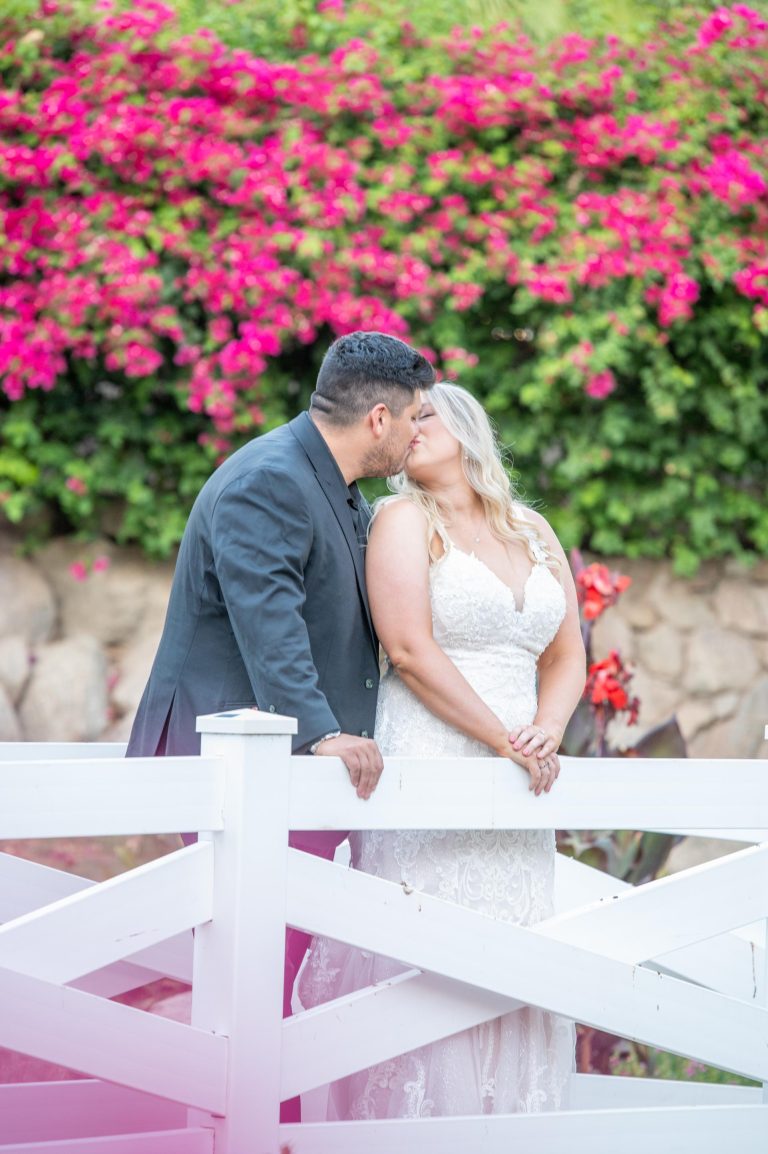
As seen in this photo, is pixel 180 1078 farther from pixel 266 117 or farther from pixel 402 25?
pixel 402 25

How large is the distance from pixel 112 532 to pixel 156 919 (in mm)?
4876

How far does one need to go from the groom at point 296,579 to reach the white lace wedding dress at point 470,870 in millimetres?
122

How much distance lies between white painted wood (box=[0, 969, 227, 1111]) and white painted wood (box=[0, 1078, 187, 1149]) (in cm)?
53

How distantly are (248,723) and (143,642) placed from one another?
465 centimetres

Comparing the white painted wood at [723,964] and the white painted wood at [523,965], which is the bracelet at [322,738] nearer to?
the white painted wood at [523,965]

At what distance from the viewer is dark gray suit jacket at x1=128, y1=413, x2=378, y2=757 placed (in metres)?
2.70

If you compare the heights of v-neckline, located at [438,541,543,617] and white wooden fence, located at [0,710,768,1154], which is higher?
v-neckline, located at [438,541,543,617]

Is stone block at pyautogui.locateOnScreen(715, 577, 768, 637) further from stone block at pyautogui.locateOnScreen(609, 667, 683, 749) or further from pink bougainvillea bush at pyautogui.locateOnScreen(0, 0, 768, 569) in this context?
stone block at pyautogui.locateOnScreen(609, 667, 683, 749)

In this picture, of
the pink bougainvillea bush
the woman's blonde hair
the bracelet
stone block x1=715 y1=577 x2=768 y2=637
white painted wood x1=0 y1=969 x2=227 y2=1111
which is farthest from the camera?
stone block x1=715 y1=577 x2=768 y2=637

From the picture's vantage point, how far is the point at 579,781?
9.03 feet

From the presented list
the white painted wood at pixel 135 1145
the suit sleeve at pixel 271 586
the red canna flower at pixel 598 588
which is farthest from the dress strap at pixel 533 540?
the white painted wood at pixel 135 1145

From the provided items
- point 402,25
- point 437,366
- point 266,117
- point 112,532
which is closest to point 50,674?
point 112,532

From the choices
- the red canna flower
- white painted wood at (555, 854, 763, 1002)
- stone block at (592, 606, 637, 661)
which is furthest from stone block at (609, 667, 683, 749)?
white painted wood at (555, 854, 763, 1002)

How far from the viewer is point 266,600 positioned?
8.83ft
